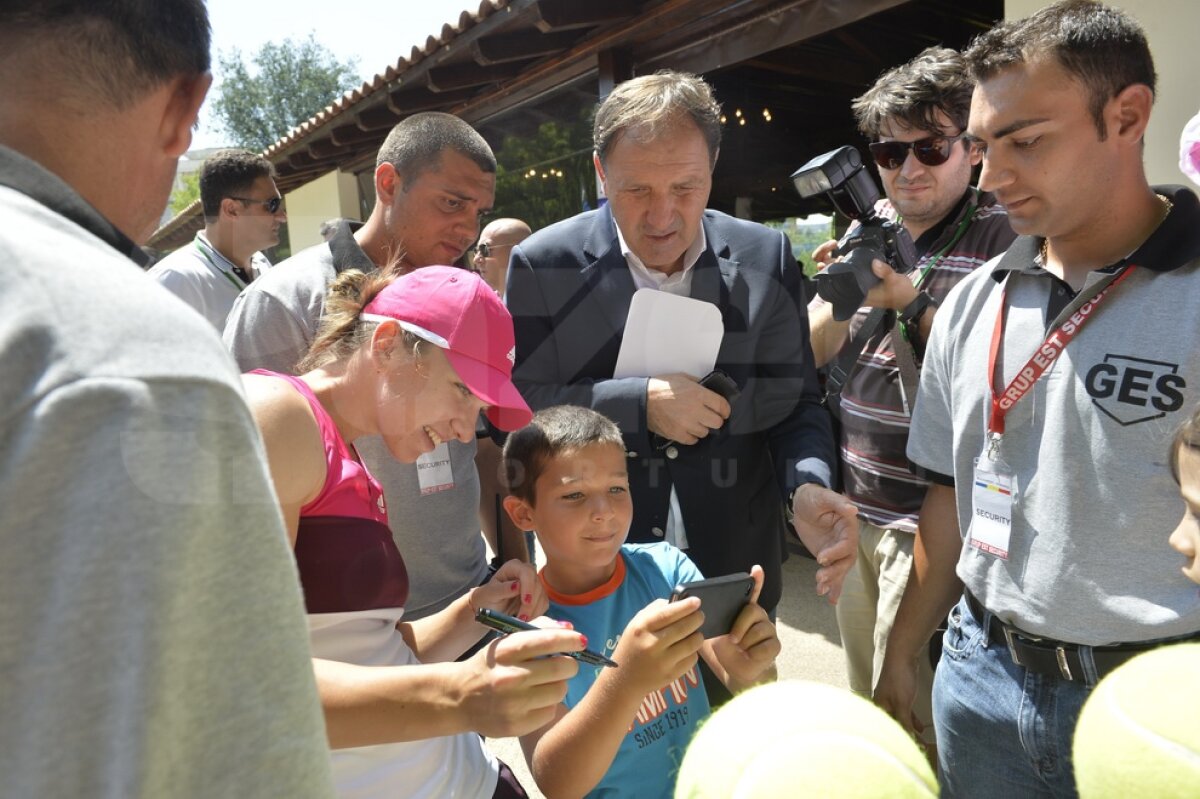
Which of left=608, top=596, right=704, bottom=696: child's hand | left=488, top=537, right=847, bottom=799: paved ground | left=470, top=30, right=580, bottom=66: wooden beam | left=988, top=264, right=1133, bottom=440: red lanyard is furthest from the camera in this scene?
left=470, top=30, right=580, bottom=66: wooden beam

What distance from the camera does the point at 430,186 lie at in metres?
2.49

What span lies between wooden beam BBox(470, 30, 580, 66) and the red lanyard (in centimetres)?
459

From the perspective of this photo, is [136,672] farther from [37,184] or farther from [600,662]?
[600,662]

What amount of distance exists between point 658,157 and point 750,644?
1172mm

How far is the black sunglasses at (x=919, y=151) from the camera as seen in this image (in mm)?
2422

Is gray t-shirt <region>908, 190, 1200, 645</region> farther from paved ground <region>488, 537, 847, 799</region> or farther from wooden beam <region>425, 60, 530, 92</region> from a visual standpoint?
wooden beam <region>425, 60, 530, 92</region>

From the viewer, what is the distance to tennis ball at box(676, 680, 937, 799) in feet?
1.84

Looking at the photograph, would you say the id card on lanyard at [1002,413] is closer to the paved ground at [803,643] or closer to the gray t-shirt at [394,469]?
the gray t-shirt at [394,469]

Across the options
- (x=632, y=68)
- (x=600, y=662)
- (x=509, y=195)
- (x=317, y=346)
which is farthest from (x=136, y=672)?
(x=509, y=195)

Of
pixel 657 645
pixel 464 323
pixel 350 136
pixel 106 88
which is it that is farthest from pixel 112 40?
pixel 350 136

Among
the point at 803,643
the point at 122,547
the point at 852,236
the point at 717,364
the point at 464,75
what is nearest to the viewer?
the point at 122,547

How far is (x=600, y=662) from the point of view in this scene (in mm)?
1195

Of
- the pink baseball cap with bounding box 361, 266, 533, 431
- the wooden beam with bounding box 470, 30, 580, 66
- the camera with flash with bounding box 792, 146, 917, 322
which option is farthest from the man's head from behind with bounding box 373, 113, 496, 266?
the wooden beam with bounding box 470, 30, 580, 66

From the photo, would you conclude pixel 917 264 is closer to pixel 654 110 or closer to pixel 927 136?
pixel 927 136
